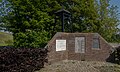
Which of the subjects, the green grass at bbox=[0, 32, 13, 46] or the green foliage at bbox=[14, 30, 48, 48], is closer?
the green foliage at bbox=[14, 30, 48, 48]

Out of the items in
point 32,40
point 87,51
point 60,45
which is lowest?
point 87,51

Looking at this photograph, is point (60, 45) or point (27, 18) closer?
point (60, 45)

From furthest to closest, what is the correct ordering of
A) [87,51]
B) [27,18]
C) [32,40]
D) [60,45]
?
[27,18] → [87,51] → [60,45] → [32,40]

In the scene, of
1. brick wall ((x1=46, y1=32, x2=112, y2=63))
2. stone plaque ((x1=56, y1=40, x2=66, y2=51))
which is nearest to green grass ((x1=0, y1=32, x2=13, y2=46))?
brick wall ((x1=46, y1=32, x2=112, y2=63))

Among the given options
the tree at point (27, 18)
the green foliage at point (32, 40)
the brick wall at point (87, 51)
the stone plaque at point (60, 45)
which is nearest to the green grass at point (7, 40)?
the tree at point (27, 18)

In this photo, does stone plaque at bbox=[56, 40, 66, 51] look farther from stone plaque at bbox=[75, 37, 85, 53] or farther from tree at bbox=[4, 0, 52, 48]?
tree at bbox=[4, 0, 52, 48]

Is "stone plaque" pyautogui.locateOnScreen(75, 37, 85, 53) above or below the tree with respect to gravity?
below

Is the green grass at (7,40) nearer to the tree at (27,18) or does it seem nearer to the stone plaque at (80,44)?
the tree at (27,18)

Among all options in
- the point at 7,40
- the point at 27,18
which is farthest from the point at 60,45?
the point at 7,40

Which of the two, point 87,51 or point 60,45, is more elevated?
point 60,45

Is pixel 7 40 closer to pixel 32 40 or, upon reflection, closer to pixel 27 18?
pixel 27 18

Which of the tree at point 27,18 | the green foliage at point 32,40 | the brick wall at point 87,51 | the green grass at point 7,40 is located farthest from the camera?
the green grass at point 7,40

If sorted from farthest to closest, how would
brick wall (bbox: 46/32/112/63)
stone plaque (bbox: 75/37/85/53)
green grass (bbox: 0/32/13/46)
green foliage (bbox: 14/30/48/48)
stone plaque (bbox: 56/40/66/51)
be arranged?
green grass (bbox: 0/32/13/46) < stone plaque (bbox: 75/37/85/53) < brick wall (bbox: 46/32/112/63) < stone plaque (bbox: 56/40/66/51) < green foliage (bbox: 14/30/48/48)

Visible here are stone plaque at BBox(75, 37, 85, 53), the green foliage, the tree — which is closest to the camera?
the green foliage
